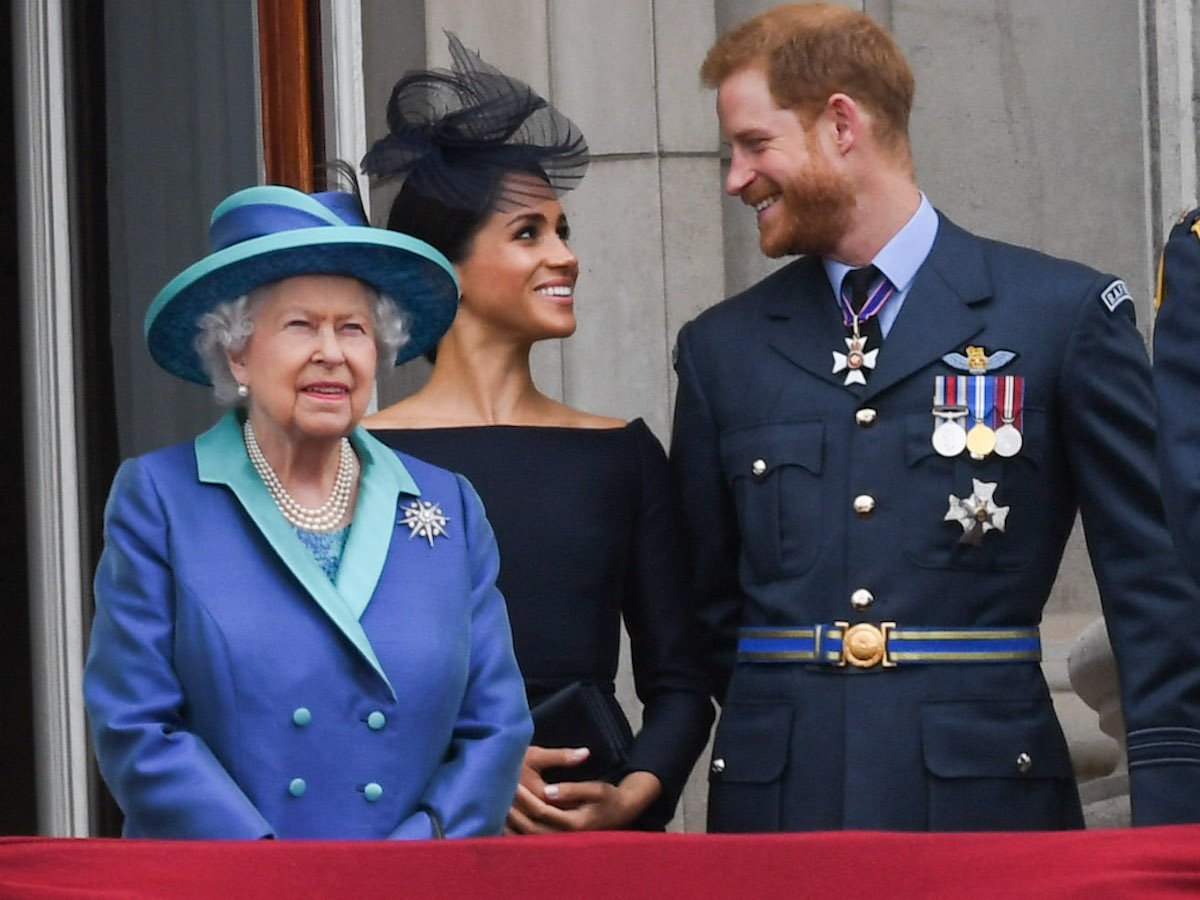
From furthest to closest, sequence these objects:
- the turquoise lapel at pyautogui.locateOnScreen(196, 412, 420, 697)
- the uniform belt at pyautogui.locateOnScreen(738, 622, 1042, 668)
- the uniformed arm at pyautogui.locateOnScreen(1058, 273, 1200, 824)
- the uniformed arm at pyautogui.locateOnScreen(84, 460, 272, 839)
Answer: the uniform belt at pyautogui.locateOnScreen(738, 622, 1042, 668)
the uniformed arm at pyautogui.locateOnScreen(1058, 273, 1200, 824)
the turquoise lapel at pyautogui.locateOnScreen(196, 412, 420, 697)
the uniformed arm at pyautogui.locateOnScreen(84, 460, 272, 839)

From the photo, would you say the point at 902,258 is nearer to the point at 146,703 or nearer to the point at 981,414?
the point at 981,414

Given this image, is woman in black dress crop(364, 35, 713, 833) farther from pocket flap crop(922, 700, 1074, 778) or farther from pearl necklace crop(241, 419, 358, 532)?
pearl necklace crop(241, 419, 358, 532)

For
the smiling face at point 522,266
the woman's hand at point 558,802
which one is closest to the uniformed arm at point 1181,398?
the woman's hand at point 558,802

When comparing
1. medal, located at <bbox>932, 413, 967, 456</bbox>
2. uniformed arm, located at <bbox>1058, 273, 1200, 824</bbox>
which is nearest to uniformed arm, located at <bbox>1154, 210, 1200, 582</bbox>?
uniformed arm, located at <bbox>1058, 273, 1200, 824</bbox>

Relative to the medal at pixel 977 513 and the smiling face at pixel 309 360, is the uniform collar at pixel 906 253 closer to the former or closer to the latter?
the medal at pixel 977 513

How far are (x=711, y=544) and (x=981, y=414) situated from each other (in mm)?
492

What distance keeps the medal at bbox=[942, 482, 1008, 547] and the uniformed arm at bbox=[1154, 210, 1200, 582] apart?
83 centimetres

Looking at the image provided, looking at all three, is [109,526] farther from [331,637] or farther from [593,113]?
[593,113]

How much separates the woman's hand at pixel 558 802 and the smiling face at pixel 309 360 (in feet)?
2.34

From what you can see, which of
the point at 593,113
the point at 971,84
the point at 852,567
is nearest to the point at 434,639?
the point at 852,567

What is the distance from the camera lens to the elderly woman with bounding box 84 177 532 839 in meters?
3.28

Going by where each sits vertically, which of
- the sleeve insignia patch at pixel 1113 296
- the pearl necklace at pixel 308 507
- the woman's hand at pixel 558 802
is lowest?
the woman's hand at pixel 558 802

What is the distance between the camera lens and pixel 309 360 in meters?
3.37

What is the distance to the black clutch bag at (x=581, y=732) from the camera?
397cm
